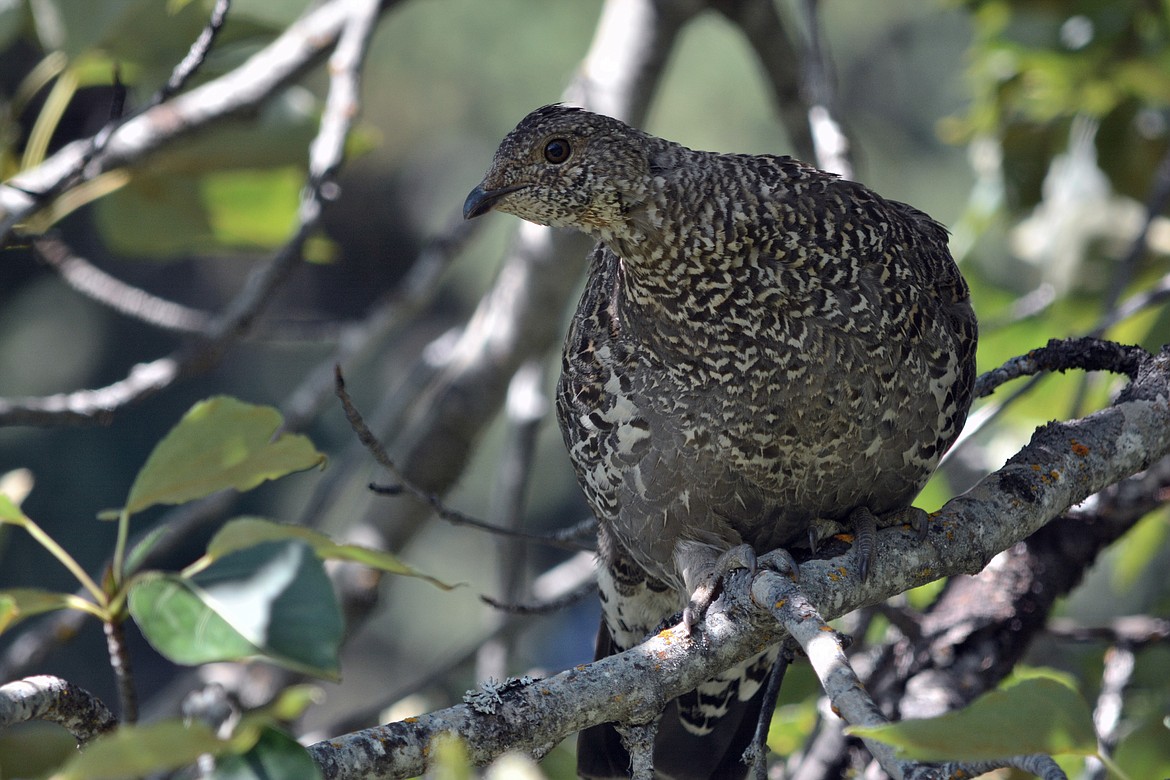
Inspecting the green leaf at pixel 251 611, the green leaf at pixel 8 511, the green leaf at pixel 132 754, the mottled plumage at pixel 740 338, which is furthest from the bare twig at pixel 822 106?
the green leaf at pixel 132 754

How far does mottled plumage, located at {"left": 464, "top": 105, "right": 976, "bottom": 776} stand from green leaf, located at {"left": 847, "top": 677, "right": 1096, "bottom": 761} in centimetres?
100

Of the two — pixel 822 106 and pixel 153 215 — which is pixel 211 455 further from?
pixel 822 106

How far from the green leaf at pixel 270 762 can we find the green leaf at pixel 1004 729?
597 millimetres

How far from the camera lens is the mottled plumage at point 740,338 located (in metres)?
2.32

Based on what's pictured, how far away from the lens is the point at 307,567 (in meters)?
1.46

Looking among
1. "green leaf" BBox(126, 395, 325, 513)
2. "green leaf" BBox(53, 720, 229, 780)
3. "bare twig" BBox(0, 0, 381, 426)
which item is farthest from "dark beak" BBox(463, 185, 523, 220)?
"green leaf" BBox(53, 720, 229, 780)

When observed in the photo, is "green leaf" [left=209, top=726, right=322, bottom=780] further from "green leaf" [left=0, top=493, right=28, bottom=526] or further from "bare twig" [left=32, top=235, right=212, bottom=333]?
"bare twig" [left=32, top=235, right=212, bottom=333]

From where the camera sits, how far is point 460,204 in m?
8.43

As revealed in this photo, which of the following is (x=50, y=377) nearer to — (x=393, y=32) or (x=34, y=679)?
(x=393, y=32)

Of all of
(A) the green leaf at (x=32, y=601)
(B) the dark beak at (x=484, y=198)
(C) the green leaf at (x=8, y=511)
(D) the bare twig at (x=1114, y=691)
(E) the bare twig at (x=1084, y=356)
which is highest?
(B) the dark beak at (x=484, y=198)

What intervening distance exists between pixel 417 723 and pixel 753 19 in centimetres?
283

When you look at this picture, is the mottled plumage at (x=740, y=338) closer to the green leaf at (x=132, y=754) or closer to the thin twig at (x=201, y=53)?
the thin twig at (x=201, y=53)

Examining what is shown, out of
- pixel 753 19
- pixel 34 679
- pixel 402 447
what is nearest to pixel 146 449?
pixel 402 447

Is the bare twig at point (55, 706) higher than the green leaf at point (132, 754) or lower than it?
lower
